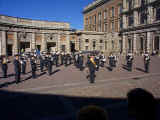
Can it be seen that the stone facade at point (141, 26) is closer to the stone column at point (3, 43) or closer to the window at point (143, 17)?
the window at point (143, 17)

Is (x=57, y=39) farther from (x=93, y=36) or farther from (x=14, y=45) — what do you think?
(x=93, y=36)

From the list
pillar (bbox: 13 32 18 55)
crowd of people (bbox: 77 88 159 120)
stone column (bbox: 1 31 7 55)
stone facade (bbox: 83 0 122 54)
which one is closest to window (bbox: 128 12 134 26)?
stone facade (bbox: 83 0 122 54)

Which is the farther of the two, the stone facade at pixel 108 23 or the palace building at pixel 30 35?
the stone facade at pixel 108 23

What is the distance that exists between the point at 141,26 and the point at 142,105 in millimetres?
33254

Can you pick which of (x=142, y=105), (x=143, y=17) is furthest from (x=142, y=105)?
(x=143, y=17)

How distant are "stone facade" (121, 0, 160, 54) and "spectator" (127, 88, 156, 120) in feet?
98.8

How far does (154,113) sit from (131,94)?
0.27 meters

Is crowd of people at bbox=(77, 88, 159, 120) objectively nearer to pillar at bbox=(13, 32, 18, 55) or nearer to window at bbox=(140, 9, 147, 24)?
pillar at bbox=(13, 32, 18, 55)

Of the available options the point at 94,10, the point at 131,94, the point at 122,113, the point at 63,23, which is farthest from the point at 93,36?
the point at 131,94

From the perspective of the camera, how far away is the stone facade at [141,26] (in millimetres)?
28219

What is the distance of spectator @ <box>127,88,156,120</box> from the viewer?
1.34m

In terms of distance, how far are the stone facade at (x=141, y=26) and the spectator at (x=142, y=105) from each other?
98.8 ft

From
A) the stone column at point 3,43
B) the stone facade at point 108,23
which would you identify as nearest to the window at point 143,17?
the stone facade at point 108,23

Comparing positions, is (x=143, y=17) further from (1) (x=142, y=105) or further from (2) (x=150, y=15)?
(1) (x=142, y=105)
